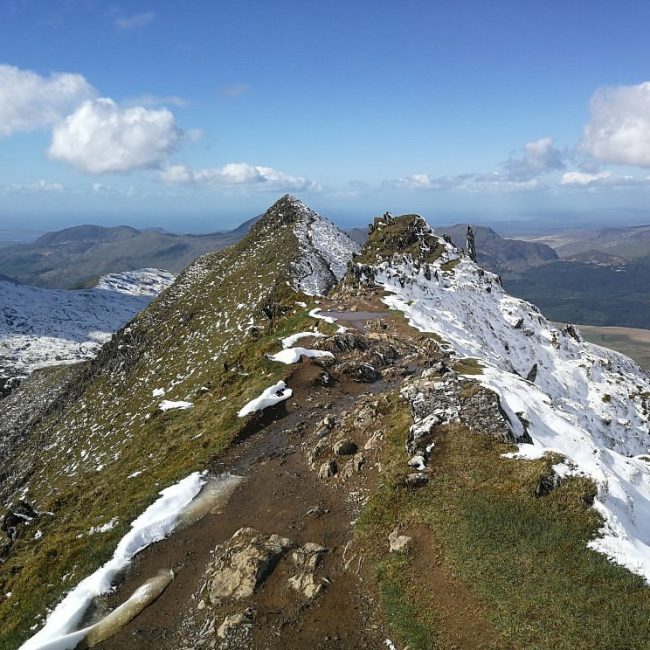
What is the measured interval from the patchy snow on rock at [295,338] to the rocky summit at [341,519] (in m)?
0.31

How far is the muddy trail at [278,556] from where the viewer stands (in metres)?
14.3

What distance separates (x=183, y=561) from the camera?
1778 cm

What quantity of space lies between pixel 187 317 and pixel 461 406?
59.1m

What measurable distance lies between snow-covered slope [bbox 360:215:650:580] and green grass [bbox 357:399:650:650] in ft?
8.74

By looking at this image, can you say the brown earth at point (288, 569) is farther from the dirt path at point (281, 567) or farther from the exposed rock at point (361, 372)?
the exposed rock at point (361, 372)

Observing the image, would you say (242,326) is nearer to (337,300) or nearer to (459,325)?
(337,300)

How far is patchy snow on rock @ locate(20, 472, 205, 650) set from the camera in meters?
14.6

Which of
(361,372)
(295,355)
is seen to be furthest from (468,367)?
(295,355)

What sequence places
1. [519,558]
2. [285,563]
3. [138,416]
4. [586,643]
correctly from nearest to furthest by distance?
1. [586,643]
2. [519,558]
3. [285,563]
4. [138,416]

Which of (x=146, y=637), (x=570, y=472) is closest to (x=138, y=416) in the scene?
(x=146, y=637)

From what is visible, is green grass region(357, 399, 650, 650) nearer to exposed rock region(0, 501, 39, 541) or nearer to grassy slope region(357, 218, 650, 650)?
grassy slope region(357, 218, 650, 650)

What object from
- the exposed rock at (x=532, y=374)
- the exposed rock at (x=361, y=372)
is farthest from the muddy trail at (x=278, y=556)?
the exposed rock at (x=532, y=374)

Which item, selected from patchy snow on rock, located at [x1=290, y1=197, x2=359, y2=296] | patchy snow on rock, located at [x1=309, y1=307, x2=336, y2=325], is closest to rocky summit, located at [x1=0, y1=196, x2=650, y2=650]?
patchy snow on rock, located at [x1=309, y1=307, x2=336, y2=325]

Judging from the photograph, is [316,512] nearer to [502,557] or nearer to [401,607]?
[401,607]
